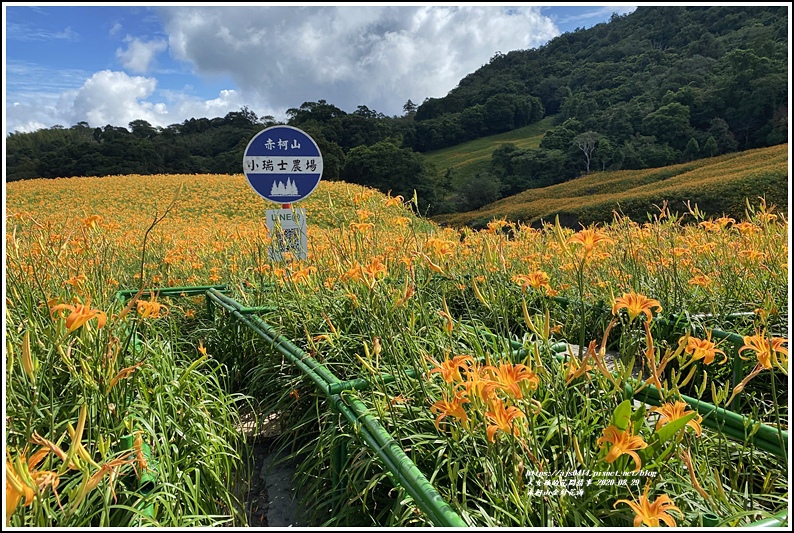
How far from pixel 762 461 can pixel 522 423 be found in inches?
29.0

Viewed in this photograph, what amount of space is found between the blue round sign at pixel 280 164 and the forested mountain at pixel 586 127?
1573 centimetres

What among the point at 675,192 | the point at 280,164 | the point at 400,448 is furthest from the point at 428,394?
the point at 675,192

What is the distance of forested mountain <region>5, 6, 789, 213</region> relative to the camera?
25895mm

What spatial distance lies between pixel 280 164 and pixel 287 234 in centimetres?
69

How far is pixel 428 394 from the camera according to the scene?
1354 millimetres

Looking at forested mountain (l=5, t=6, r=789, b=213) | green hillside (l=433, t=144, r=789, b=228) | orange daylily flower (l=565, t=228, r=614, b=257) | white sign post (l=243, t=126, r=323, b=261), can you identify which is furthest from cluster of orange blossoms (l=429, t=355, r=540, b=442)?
forested mountain (l=5, t=6, r=789, b=213)

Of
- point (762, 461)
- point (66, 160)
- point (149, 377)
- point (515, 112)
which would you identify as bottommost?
point (762, 461)

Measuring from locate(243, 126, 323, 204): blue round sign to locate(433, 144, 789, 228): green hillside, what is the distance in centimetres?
649

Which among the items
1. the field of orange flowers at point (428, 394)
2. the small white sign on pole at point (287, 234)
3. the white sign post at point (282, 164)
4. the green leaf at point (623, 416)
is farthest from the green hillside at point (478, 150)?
the green leaf at point (623, 416)

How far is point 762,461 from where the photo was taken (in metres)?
1.25

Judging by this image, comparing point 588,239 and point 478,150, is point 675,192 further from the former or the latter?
point 478,150

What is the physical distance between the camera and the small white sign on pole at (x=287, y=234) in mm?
3008

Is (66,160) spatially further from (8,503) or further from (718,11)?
(718,11)

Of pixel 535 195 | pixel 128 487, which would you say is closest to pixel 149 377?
pixel 128 487
